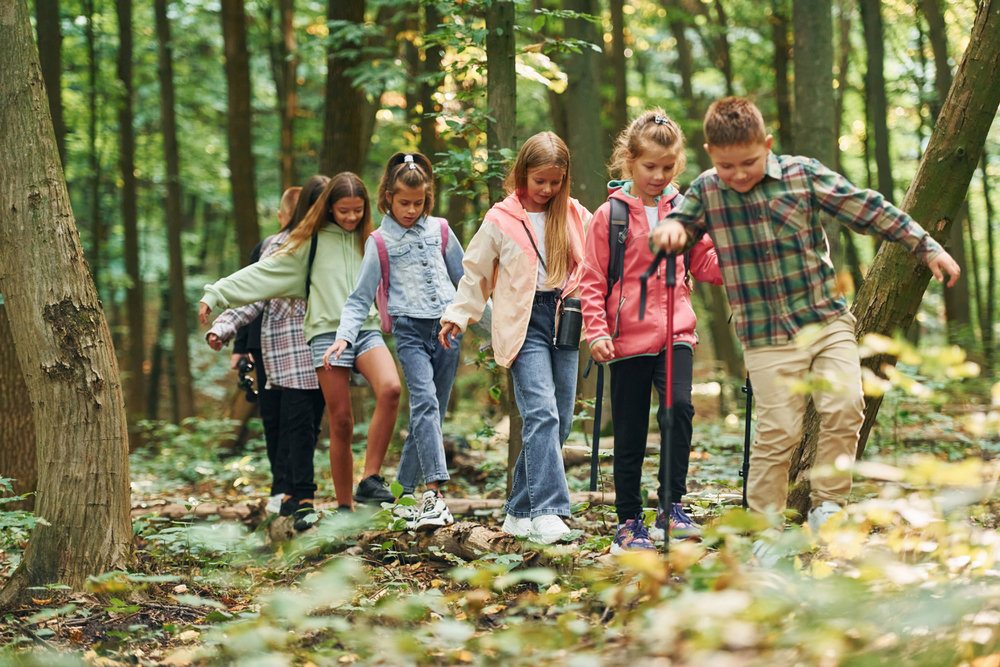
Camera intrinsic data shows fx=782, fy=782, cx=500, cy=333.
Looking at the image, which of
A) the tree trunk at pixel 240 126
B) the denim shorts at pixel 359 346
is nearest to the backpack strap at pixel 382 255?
the denim shorts at pixel 359 346

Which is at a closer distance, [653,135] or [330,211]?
[653,135]

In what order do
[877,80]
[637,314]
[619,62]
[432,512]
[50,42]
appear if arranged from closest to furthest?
1. [637,314]
2. [432,512]
3. [50,42]
4. [877,80]
5. [619,62]

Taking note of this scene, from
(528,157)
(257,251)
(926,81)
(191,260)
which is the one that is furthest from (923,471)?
(191,260)

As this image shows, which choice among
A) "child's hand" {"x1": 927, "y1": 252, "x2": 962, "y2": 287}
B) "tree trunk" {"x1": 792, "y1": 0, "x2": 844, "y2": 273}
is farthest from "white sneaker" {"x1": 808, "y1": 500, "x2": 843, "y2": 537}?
"tree trunk" {"x1": 792, "y1": 0, "x2": 844, "y2": 273}

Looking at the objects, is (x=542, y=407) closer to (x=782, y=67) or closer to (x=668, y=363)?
(x=668, y=363)

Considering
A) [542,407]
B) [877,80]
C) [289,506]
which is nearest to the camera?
[542,407]

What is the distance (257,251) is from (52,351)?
248cm

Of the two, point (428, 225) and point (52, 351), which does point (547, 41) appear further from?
point (52, 351)

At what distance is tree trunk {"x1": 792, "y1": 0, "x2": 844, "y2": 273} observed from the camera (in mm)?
7902

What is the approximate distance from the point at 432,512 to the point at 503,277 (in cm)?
140

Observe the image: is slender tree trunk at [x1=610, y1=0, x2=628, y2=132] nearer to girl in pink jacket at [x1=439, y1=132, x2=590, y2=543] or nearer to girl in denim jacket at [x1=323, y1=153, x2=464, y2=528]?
girl in denim jacket at [x1=323, y1=153, x2=464, y2=528]

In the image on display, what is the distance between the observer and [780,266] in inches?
126

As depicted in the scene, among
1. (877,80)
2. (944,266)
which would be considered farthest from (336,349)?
(877,80)

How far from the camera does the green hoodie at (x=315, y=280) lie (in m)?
5.14
